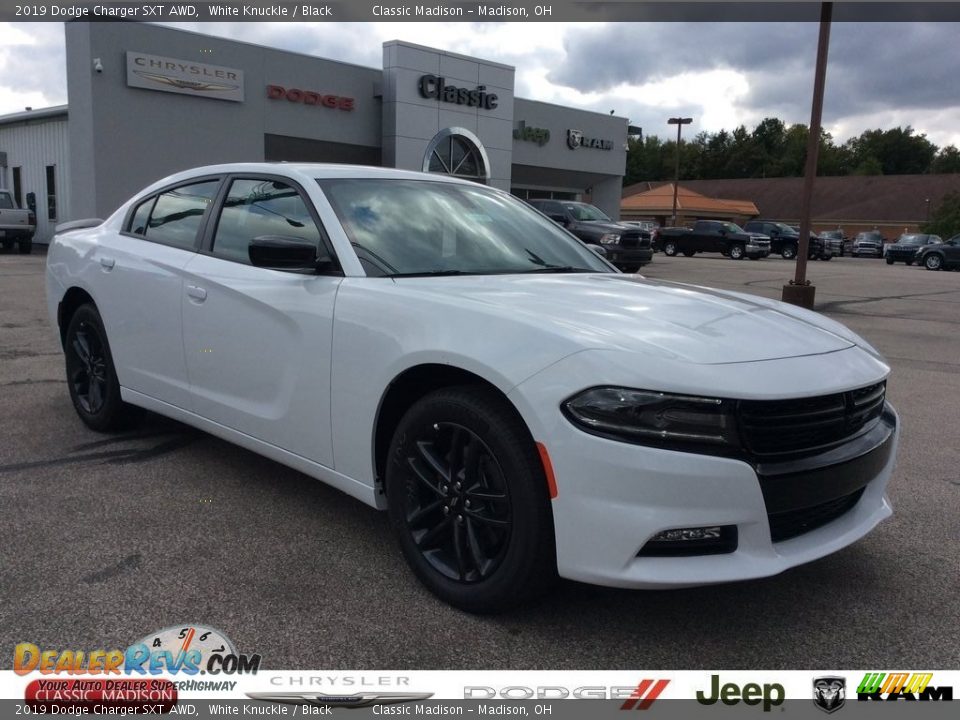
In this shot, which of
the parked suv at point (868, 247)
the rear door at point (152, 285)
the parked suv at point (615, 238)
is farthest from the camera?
the parked suv at point (868, 247)

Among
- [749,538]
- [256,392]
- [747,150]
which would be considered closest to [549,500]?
[749,538]

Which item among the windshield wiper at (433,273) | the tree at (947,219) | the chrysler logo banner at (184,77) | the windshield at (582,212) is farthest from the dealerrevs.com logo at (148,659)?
the tree at (947,219)

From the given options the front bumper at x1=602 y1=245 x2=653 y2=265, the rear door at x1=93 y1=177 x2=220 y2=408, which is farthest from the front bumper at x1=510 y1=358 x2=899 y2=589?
the front bumper at x1=602 y1=245 x2=653 y2=265

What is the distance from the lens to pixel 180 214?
4.50 metres

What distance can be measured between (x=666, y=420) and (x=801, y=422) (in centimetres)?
48

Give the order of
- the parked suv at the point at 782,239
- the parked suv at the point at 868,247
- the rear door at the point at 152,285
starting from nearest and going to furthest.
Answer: the rear door at the point at 152,285, the parked suv at the point at 782,239, the parked suv at the point at 868,247

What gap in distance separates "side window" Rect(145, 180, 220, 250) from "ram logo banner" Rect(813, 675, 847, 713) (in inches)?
132

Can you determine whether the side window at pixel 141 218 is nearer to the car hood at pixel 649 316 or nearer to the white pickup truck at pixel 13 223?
the car hood at pixel 649 316

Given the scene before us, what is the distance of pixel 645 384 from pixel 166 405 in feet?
9.16

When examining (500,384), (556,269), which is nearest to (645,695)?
(500,384)

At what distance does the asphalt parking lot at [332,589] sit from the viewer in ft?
8.91

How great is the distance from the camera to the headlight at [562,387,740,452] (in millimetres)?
2488

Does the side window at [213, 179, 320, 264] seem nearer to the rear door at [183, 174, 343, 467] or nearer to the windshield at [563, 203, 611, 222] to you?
the rear door at [183, 174, 343, 467]

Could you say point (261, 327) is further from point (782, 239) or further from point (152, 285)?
point (782, 239)
